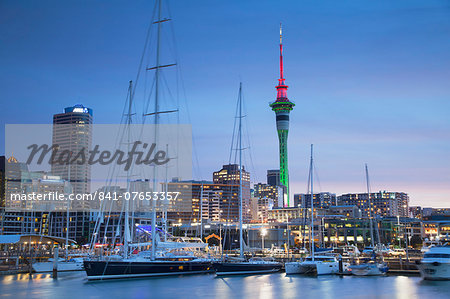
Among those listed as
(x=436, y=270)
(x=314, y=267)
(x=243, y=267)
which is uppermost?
(x=436, y=270)

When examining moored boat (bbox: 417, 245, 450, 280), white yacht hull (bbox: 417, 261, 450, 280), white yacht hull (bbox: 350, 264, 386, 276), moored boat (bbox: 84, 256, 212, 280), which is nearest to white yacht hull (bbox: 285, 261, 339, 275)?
white yacht hull (bbox: 350, 264, 386, 276)

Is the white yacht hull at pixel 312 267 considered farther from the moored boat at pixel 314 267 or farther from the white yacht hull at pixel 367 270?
the white yacht hull at pixel 367 270

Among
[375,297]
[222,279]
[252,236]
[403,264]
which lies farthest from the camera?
[252,236]

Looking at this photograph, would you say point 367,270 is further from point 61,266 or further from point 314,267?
point 61,266

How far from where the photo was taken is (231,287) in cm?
5550

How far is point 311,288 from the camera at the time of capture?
55.3 meters

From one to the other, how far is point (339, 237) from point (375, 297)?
465 feet

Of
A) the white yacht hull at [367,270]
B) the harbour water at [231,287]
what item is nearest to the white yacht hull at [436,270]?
the harbour water at [231,287]

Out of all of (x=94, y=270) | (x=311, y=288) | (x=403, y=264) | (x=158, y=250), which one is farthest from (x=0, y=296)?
(x=403, y=264)

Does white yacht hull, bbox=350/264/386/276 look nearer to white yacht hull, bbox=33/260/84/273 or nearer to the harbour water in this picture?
the harbour water

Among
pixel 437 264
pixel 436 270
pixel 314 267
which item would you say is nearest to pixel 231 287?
pixel 314 267

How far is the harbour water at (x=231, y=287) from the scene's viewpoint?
48875mm

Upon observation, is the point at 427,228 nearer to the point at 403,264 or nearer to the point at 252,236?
the point at 252,236

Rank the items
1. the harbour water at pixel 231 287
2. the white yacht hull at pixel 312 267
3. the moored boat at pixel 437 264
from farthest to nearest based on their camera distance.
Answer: the white yacht hull at pixel 312 267
the moored boat at pixel 437 264
the harbour water at pixel 231 287
